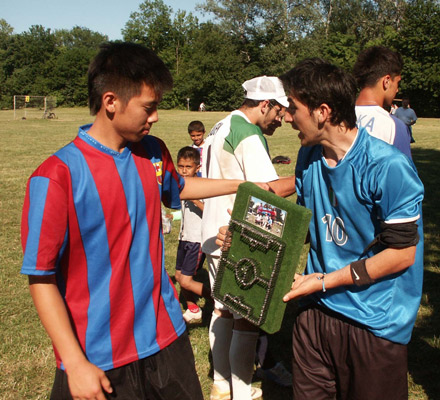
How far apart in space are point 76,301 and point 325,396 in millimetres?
1376

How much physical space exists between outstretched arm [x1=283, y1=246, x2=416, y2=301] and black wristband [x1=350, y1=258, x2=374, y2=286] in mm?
16

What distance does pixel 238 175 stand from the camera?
10.5 ft

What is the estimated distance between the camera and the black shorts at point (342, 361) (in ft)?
7.45

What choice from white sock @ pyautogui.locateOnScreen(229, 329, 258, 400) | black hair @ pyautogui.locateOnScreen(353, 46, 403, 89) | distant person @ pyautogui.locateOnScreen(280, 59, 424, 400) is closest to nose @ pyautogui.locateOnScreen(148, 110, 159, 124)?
distant person @ pyautogui.locateOnScreen(280, 59, 424, 400)

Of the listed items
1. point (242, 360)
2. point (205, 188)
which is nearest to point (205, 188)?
point (205, 188)

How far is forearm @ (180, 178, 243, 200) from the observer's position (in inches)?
104

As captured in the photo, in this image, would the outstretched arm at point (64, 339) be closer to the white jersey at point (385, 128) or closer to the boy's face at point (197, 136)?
the white jersey at point (385, 128)

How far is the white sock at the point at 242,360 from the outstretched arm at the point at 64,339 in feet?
5.23

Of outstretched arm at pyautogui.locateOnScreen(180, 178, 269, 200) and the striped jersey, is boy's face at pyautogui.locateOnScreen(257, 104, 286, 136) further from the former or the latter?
the striped jersey

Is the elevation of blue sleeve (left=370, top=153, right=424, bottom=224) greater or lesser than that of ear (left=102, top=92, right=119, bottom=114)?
lesser

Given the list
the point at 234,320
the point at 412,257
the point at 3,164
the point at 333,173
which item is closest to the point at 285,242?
the point at 333,173

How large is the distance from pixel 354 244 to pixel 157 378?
110cm

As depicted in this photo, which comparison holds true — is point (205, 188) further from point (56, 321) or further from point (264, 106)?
point (56, 321)

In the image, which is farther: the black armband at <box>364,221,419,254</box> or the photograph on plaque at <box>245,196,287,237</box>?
the photograph on plaque at <box>245,196,287,237</box>
